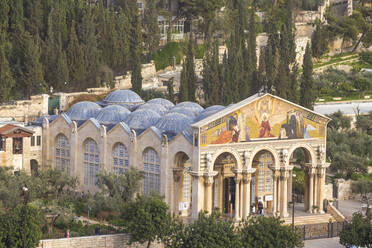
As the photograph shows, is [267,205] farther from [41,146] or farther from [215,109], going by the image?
[41,146]

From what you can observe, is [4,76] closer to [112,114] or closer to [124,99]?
[124,99]

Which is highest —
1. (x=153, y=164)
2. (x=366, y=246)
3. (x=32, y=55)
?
(x=32, y=55)

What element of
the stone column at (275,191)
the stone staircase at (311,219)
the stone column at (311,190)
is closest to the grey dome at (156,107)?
the stone column at (275,191)

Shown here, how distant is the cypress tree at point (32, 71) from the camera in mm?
83188

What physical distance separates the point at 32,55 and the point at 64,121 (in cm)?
1697

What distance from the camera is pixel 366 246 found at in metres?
55.4

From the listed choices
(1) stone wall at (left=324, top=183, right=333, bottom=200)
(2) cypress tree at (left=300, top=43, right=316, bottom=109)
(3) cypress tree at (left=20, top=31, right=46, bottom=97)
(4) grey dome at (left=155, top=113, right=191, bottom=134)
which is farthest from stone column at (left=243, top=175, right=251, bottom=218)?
(3) cypress tree at (left=20, top=31, right=46, bottom=97)

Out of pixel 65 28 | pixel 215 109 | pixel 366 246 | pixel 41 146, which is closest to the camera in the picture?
pixel 366 246

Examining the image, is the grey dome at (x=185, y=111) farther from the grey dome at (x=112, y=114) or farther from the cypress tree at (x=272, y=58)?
the cypress tree at (x=272, y=58)

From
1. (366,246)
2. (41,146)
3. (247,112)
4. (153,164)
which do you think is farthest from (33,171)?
(366,246)

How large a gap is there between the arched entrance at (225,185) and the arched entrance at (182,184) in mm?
1834

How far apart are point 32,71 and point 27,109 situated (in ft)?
16.2

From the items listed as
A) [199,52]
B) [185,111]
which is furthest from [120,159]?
[199,52]

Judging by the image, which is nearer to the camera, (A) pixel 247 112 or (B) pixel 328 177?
(A) pixel 247 112
